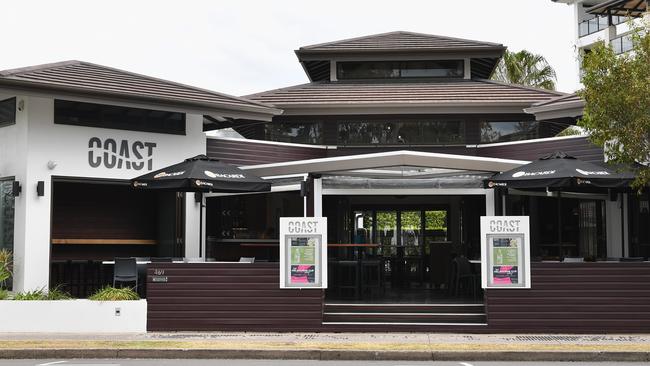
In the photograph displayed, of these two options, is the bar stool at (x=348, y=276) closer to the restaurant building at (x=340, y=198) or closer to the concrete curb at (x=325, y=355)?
the restaurant building at (x=340, y=198)

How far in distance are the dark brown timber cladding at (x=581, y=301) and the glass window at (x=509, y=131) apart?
24.5ft

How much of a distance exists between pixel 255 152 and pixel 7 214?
6.25 meters

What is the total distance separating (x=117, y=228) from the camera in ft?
62.2

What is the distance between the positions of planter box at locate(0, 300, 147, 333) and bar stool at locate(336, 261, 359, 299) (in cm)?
440

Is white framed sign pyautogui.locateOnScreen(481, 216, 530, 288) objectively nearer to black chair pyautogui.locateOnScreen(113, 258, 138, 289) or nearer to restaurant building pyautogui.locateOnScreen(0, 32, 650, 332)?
restaurant building pyautogui.locateOnScreen(0, 32, 650, 332)

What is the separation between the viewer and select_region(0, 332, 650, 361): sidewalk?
11.8 m

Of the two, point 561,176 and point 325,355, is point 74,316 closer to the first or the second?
point 325,355

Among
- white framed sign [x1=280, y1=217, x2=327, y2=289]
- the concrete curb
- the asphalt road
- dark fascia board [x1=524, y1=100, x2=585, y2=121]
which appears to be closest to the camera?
the asphalt road

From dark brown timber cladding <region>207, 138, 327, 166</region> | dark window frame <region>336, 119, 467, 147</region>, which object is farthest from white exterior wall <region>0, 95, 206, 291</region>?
dark window frame <region>336, 119, 467, 147</region>

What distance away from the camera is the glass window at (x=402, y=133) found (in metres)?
21.3

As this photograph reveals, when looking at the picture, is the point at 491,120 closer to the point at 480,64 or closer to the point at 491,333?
the point at 480,64

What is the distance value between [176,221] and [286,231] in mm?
4694

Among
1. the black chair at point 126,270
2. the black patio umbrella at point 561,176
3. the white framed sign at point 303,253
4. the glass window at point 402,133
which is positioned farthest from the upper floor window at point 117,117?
the black patio umbrella at point 561,176

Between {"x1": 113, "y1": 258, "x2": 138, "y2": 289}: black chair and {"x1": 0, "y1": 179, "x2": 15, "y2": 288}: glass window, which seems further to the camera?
{"x1": 0, "y1": 179, "x2": 15, "y2": 288}: glass window
